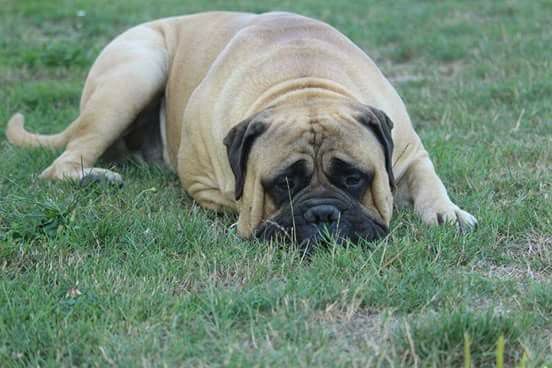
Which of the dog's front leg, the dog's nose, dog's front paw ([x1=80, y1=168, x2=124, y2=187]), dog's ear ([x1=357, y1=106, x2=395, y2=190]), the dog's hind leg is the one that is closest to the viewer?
the dog's nose

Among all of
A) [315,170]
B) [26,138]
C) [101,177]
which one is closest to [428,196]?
[315,170]

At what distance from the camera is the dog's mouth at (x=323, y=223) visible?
362cm

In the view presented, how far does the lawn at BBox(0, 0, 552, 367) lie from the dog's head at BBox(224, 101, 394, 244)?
12 centimetres

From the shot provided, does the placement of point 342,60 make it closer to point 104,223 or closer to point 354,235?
point 354,235

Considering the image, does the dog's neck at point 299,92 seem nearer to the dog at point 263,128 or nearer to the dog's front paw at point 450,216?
the dog at point 263,128

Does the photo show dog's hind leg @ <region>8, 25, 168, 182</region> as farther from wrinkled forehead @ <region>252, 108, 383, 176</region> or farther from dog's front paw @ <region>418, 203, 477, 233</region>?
dog's front paw @ <region>418, 203, 477, 233</region>

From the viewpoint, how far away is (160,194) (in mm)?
4656

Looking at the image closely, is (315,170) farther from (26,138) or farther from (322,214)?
(26,138)

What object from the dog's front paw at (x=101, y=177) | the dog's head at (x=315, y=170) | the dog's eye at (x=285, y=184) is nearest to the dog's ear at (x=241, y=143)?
Answer: the dog's head at (x=315, y=170)

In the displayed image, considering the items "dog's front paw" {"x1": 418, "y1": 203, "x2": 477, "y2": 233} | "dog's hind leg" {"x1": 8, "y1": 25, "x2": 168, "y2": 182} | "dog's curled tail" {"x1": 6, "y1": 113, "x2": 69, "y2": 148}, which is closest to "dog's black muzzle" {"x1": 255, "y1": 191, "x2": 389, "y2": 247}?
"dog's front paw" {"x1": 418, "y1": 203, "x2": 477, "y2": 233}

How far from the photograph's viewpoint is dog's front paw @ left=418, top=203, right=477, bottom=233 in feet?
12.8

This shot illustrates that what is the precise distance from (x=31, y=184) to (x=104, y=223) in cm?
100

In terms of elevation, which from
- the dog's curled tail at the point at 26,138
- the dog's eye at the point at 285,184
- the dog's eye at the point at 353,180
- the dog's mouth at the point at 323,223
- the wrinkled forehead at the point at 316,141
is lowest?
the dog's curled tail at the point at 26,138

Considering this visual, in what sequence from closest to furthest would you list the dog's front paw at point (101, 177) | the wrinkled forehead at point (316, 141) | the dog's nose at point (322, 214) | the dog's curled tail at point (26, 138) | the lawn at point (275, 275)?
the lawn at point (275, 275)
the dog's nose at point (322, 214)
the wrinkled forehead at point (316, 141)
the dog's front paw at point (101, 177)
the dog's curled tail at point (26, 138)
